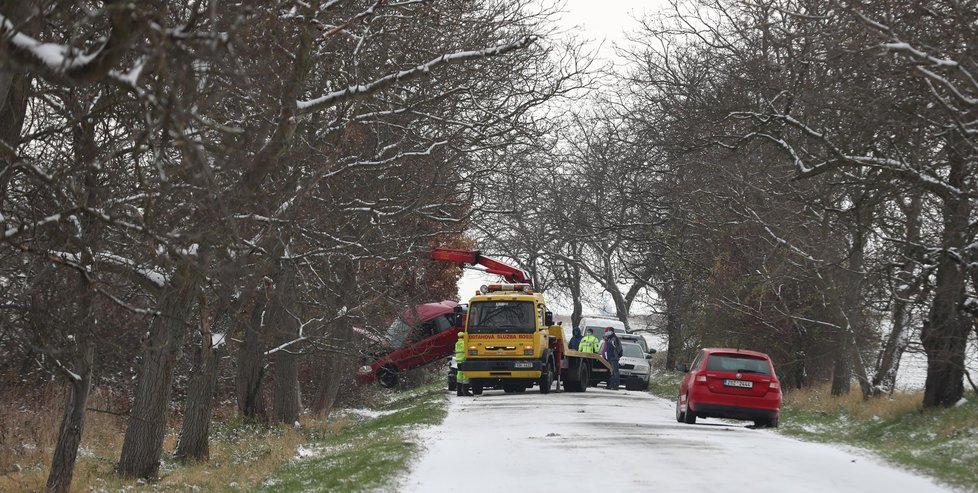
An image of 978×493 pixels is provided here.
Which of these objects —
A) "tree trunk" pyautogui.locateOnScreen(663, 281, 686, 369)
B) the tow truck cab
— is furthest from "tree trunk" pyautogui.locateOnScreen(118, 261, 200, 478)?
"tree trunk" pyautogui.locateOnScreen(663, 281, 686, 369)

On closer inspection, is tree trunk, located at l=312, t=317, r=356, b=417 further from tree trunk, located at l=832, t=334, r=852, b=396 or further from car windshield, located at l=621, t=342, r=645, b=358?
car windshield, located at l=621, t=342, r=645, b=358

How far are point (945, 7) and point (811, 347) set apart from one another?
1773 cm

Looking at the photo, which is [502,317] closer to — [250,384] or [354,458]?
[250,384]

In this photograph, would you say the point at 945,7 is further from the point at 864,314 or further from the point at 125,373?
the point at 125,373

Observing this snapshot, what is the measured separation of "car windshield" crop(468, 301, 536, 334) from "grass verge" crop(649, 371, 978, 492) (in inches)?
275

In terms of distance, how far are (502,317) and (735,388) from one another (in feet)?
33.6

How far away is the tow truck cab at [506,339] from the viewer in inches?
1302

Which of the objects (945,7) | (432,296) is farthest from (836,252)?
(432,296)

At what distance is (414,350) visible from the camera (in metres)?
41.0

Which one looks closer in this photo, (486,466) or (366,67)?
(486,466)

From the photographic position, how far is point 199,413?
762 inches

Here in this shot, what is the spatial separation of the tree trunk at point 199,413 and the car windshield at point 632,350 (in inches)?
934

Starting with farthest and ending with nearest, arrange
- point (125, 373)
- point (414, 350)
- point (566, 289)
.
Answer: point (566, 289), point (414, 350), point (125, 373)

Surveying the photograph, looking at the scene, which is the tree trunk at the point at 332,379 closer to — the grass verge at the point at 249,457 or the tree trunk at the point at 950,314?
the grass verge at the point at 249,457
